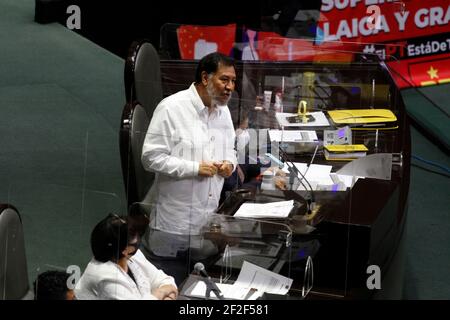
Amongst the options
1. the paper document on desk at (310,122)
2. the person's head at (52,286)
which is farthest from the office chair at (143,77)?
the person's head at (52,286)

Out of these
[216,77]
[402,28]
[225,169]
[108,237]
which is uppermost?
[402,28]

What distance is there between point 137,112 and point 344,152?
3.72 feet

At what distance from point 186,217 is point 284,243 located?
1.23 feet

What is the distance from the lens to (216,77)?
4.20 metres

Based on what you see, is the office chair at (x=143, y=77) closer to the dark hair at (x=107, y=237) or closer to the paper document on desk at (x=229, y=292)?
the paper document on desk at (x=229, y=292)

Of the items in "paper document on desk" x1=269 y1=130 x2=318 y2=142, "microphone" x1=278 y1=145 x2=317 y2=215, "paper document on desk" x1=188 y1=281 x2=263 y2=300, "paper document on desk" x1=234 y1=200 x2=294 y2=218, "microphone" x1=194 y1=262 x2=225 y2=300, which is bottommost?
"paper document on desk" x1=188 y1=281 x2=263 y2=300

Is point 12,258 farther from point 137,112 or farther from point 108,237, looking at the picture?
point 137,112

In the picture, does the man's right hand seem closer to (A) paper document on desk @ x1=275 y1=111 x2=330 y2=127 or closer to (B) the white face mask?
(B) the white face mask

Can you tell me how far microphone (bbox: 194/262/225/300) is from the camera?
318cm

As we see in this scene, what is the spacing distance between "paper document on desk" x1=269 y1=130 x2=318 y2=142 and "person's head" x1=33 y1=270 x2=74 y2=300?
188 centimetres

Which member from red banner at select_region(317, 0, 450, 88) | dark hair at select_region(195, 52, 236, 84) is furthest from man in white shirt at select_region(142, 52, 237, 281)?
red banner at select_region(317, 0, 450, 88)

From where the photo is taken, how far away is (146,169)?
366 centimetres

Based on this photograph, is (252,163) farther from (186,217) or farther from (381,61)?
(381,61)

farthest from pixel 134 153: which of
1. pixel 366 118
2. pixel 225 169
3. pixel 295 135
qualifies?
pixel 366 118
